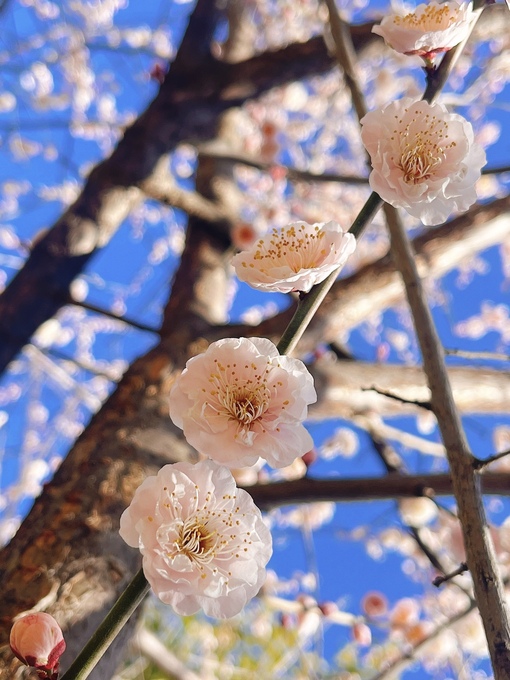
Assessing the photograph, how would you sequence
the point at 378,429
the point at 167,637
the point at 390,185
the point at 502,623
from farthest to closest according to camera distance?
the point at 167,637
the point at 378,429
the point at 390,185
the point at 502,623

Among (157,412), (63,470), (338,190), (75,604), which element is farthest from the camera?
(338,190)

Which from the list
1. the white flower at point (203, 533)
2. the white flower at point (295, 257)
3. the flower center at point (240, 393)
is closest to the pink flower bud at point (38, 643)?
the white flower at point (203, 533)

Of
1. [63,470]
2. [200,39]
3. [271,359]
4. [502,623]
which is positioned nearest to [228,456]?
[271,359]

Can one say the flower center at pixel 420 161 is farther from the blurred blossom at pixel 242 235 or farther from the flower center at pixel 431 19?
the blurred blossom at pixel 242 235

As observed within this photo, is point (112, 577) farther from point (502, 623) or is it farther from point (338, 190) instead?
point (338, 190)

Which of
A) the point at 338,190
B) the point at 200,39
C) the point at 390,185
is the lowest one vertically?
the point at 390,185
